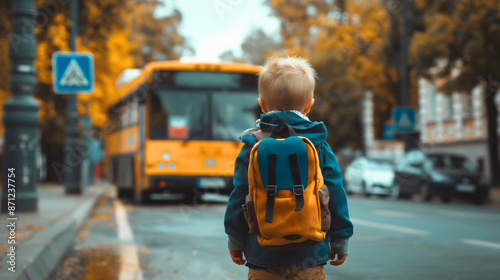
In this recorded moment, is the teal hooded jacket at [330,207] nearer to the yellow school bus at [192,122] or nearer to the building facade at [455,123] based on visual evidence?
the yellow school bus at [192,122]

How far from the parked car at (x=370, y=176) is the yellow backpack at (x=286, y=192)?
25.2 meters

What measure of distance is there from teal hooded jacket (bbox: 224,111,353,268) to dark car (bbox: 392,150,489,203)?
2034cm

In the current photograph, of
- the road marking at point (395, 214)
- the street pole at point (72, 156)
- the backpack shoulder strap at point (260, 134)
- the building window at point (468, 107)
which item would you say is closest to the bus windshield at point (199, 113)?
the road marking at point (395, 214)

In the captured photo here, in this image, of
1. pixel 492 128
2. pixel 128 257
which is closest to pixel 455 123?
pixel 492 128

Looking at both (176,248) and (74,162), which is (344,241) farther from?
(74,162)

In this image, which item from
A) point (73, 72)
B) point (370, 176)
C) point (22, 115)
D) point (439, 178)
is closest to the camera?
point (22, 115)

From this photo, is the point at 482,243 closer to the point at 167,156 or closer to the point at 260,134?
the point at 260,134

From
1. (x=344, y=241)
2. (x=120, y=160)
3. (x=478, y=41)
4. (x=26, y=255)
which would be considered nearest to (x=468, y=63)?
(x=478, y=41)

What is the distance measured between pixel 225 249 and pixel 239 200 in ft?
19.8

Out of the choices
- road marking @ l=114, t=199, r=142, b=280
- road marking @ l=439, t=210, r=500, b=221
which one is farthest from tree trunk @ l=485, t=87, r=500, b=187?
road marking @ l=114, t=199, r=142, b=280

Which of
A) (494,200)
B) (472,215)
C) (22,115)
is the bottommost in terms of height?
(494,200)

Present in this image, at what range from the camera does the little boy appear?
3479mm

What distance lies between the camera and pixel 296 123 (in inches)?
140

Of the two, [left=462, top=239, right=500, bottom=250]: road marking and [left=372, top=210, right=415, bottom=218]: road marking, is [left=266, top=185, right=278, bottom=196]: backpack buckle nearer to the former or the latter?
[left=462, top=239, right=500, bottom=250]: road marking
